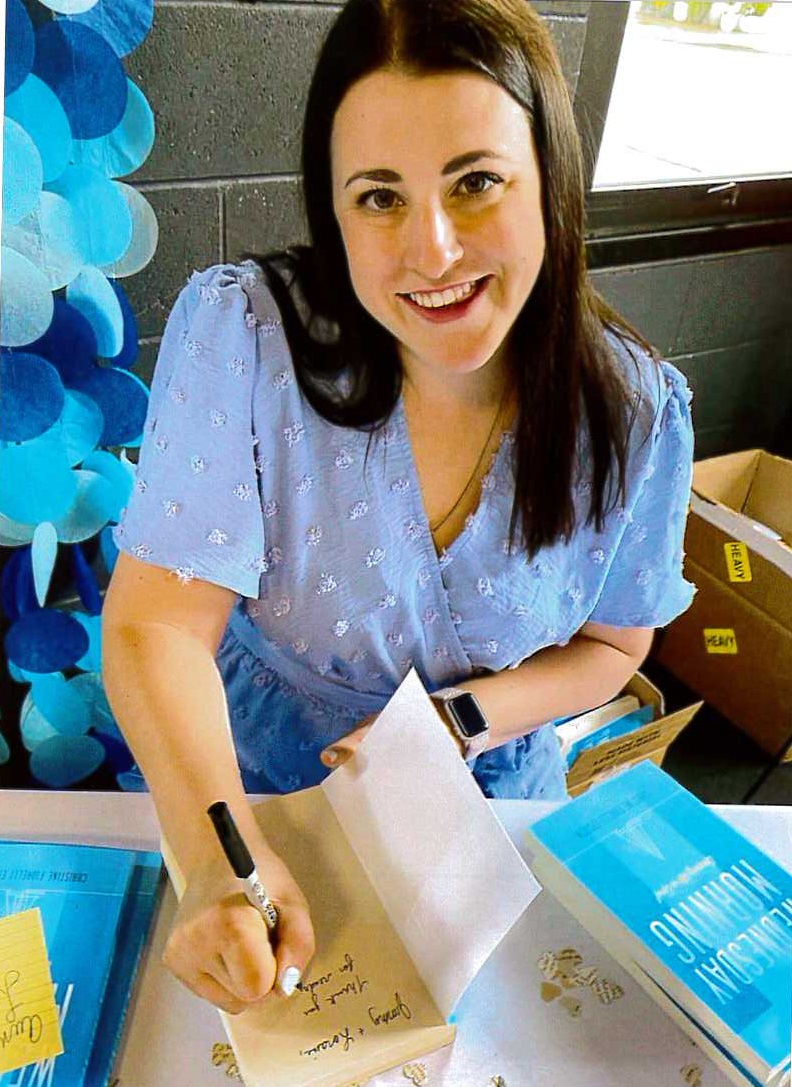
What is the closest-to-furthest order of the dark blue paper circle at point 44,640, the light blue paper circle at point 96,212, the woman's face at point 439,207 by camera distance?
the woman's face at point 439,207 → the light blue paper circle at point 96,212 → the dark blue paper circle at point 44,640

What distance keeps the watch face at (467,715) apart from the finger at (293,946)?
0.96ft

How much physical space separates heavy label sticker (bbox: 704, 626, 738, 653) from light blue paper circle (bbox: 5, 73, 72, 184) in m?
1.59

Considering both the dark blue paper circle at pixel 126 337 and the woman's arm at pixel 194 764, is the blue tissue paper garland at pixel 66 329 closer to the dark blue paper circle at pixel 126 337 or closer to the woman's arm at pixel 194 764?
the dark blue paper circle at pixel 126 337

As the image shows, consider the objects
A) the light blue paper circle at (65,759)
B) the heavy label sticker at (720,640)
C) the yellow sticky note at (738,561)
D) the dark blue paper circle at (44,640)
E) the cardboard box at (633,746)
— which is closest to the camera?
the dark blue paper circle at (44,640)

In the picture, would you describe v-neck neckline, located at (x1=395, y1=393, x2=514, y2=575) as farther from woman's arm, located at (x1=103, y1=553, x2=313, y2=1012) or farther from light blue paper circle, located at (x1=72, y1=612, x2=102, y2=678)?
light blue paper circle, located at (x1=72, y1=612, x2=102, y2=678)

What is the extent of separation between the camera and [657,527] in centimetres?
103

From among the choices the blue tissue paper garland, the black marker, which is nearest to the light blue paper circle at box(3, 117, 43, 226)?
the blue tissue paper garland

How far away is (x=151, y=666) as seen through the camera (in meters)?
0.82

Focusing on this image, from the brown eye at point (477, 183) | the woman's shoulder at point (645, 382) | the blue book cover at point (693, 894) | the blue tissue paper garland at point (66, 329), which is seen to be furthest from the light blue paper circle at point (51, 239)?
the blue book cover at point (693, 894)

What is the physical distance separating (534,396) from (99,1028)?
2.23 ft

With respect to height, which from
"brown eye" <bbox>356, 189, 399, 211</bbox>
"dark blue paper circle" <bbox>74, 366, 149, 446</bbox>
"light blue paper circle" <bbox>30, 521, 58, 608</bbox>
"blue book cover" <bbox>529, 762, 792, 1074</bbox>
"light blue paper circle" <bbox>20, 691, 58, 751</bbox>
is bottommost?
"light blue paper circle" <bbox>20, 691, 58, 751</bbox>

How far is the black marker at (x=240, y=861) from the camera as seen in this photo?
2.02 ft

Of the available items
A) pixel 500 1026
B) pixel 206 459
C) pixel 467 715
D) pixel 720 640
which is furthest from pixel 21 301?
pixel 720 640

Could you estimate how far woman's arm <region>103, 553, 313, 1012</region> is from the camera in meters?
0.61
